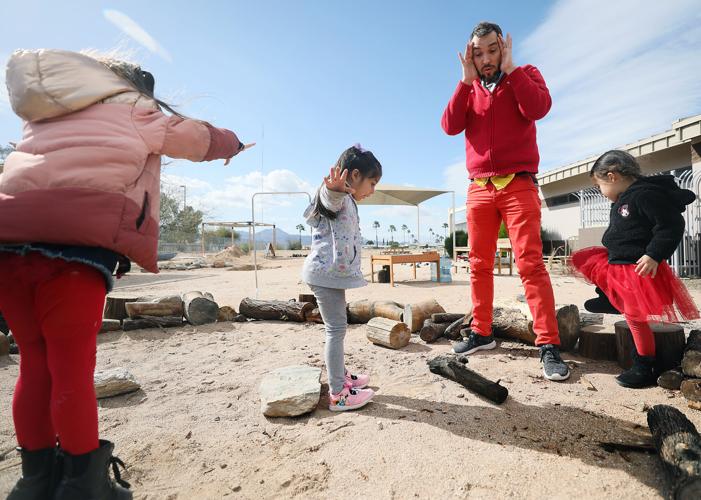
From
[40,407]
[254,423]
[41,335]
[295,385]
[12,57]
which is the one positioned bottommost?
[254,423]

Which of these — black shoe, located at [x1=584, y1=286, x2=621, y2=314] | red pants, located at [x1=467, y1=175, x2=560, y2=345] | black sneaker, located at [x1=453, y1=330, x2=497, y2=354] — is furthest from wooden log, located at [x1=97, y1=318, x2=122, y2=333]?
black shoe, located at [x1=584, y1=286, x2=621, y2=314]

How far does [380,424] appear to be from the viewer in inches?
76.2

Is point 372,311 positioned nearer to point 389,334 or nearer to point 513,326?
point 389,334

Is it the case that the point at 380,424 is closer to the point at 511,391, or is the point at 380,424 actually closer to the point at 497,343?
the point at 511,391

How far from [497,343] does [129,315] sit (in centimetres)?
386

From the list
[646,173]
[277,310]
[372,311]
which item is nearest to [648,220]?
[372,311]

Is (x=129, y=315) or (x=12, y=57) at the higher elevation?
(x=12, y=57)

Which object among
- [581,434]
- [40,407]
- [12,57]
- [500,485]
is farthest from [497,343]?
[12,57]

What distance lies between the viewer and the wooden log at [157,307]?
14.0 feet

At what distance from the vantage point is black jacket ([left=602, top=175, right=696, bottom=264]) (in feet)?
7.23

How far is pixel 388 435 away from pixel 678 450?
1.10 metres

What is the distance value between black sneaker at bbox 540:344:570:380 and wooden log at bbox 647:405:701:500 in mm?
743

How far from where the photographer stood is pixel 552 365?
2514mm

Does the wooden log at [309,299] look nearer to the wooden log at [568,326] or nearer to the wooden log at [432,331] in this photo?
the wooden log at [432,331]
